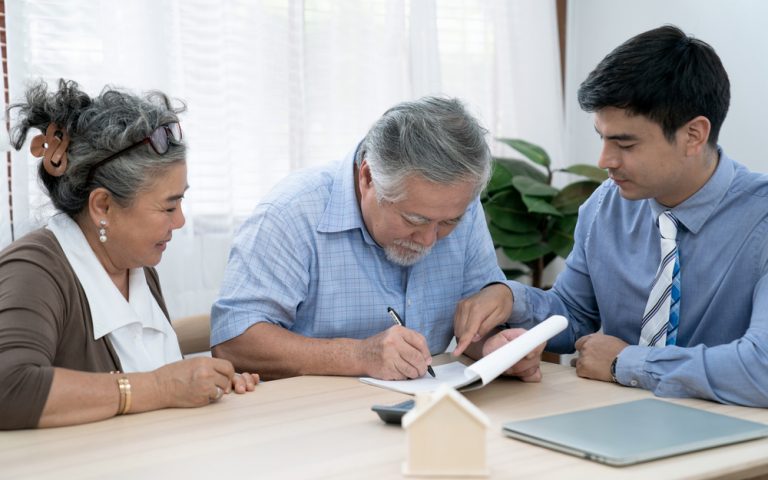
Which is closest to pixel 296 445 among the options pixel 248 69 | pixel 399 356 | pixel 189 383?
pixel 189 383

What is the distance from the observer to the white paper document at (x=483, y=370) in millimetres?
1667

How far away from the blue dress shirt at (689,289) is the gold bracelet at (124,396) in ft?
3.27

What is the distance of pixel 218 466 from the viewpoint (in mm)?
1322

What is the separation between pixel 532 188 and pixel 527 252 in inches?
10.8

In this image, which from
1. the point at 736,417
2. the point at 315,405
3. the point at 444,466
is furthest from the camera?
the point at 315,405

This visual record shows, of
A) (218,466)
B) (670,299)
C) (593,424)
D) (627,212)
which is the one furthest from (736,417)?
(218,466)

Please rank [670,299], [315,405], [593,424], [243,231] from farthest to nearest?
1. [243,231]
2. [670,299]
3. [315,405]
4. [593,424]

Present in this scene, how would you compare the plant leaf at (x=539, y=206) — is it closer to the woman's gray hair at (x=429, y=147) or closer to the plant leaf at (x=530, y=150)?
the plant leaf at (x=530, y=150)

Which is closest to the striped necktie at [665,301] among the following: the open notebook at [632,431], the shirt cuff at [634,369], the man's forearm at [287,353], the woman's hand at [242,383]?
the shirt cuff at [634,369]

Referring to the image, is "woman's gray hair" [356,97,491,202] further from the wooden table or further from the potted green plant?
the potted green plant

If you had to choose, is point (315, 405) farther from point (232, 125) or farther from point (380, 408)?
point (232, 125)

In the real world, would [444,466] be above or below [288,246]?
below

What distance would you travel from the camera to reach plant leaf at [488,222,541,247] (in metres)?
3.60

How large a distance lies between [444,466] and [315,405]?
50 centimetres
